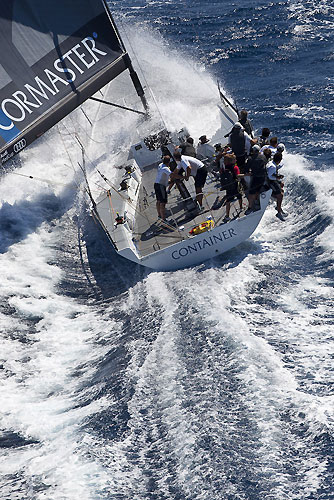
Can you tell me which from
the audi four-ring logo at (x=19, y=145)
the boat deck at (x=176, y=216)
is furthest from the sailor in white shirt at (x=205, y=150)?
the audi four-ring logo at (x=19, y=145)

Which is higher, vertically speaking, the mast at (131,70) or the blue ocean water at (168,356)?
the mast at (131,70)

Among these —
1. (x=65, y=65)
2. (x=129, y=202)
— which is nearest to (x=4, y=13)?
(x=65, y=65)

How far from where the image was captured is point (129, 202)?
38.5ft

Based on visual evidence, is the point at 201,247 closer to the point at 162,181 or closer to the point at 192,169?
the point at 162,181

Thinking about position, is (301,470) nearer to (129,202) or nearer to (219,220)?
(219,220)

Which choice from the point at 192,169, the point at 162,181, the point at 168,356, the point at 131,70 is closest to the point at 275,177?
the point at 192,169

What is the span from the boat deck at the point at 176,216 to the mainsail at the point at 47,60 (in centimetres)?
287

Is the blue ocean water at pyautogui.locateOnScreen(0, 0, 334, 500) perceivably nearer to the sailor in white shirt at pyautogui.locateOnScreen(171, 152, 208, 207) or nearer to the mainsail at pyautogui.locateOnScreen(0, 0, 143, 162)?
the sailor in white shirt at pyautogui.locateOnScreen(171, 152, 208, 207)

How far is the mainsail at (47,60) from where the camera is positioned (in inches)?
450

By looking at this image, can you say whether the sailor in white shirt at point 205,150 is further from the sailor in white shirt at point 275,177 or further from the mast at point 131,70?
the mast at point 131,70

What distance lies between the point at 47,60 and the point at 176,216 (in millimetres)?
4448

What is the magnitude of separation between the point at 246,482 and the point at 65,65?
31.1 feet

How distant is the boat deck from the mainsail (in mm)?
2866

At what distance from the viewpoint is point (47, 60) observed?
38.8 ft
